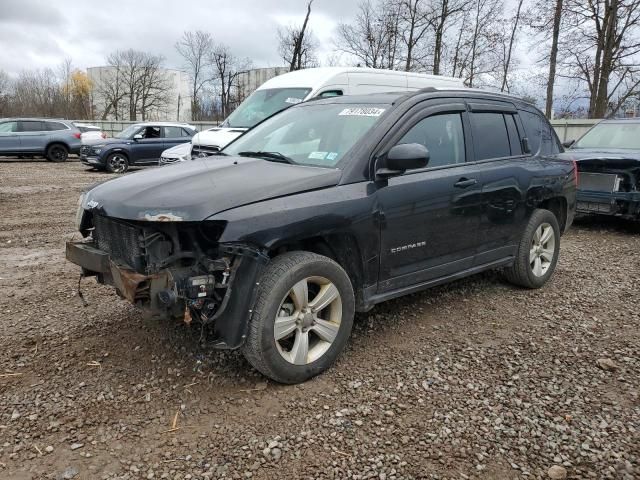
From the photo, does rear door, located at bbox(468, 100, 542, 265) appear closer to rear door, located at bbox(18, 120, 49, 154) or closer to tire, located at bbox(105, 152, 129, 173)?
tire, located at bbox(105, 152, 129, 173)

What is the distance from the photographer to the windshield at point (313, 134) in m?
3.59

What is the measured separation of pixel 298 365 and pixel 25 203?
8.81 metres

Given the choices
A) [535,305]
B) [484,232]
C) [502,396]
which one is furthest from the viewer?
[535,305]

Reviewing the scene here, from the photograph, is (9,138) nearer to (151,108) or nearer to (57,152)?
(57,152)

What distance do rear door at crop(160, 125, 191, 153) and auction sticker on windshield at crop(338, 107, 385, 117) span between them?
14.2m

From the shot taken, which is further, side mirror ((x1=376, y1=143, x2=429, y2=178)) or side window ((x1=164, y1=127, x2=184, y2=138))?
side window ((x1=164, y1=127, x2=184, y2=138))

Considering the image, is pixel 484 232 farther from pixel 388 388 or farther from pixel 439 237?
pixel 388 388

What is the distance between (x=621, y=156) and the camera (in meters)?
7.52

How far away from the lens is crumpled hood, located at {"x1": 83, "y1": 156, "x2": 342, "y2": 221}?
2795mm

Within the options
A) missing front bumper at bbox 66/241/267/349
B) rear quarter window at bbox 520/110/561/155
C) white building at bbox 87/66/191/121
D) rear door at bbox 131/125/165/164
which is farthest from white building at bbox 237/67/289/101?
missing front bumper at bbox 66/241/267/349

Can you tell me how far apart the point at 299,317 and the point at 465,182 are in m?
1.80

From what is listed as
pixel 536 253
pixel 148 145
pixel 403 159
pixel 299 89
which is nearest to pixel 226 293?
pixel 403 159

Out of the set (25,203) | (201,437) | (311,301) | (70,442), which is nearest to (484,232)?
(311,301)

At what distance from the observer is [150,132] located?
1700cm
